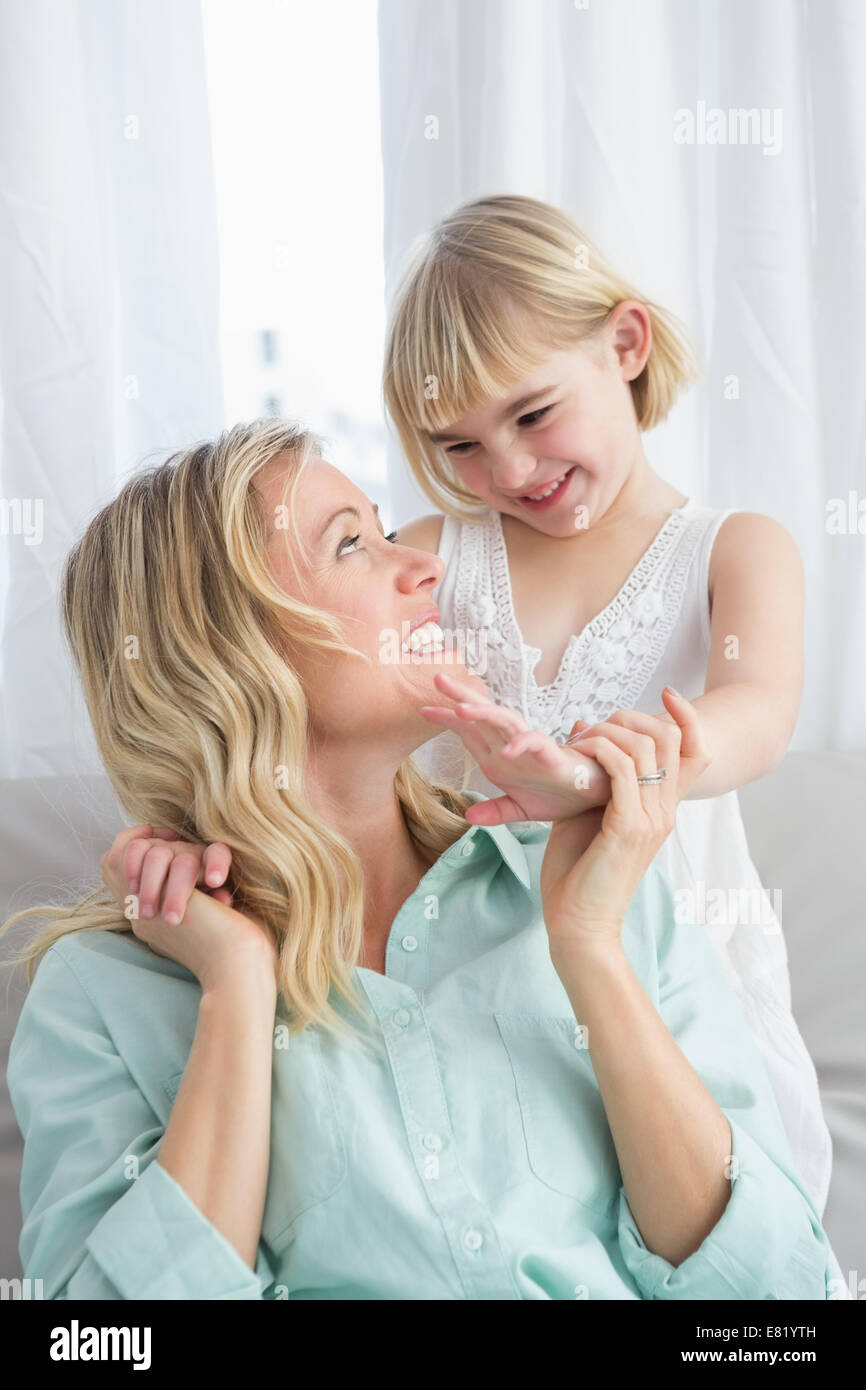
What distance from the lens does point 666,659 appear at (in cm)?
156

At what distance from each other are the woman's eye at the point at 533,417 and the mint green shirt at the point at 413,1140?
555 mm

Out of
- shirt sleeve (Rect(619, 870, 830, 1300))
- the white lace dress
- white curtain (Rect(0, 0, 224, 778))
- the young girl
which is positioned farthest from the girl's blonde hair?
shirt sleeve (Rect(619, 870, 830, 1300))

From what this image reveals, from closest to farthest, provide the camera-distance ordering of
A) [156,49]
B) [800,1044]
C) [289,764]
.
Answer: [289,764]
[800,1044]
[156,49]

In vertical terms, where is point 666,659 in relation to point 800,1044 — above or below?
above

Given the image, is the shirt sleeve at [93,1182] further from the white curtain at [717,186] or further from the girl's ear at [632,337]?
the white curtain at [717,186]

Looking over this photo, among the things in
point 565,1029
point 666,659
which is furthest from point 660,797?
point 666,659

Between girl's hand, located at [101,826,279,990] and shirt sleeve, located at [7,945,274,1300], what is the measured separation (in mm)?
81

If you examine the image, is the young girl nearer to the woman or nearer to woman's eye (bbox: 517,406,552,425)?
woman's eye (bbox: 517,406,552,425)

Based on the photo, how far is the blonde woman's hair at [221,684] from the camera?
1.16 meters

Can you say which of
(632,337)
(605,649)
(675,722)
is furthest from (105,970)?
(632,337)

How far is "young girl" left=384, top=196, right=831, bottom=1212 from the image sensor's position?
57.1 inches

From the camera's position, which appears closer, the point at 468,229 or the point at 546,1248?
the point at 546,1248
